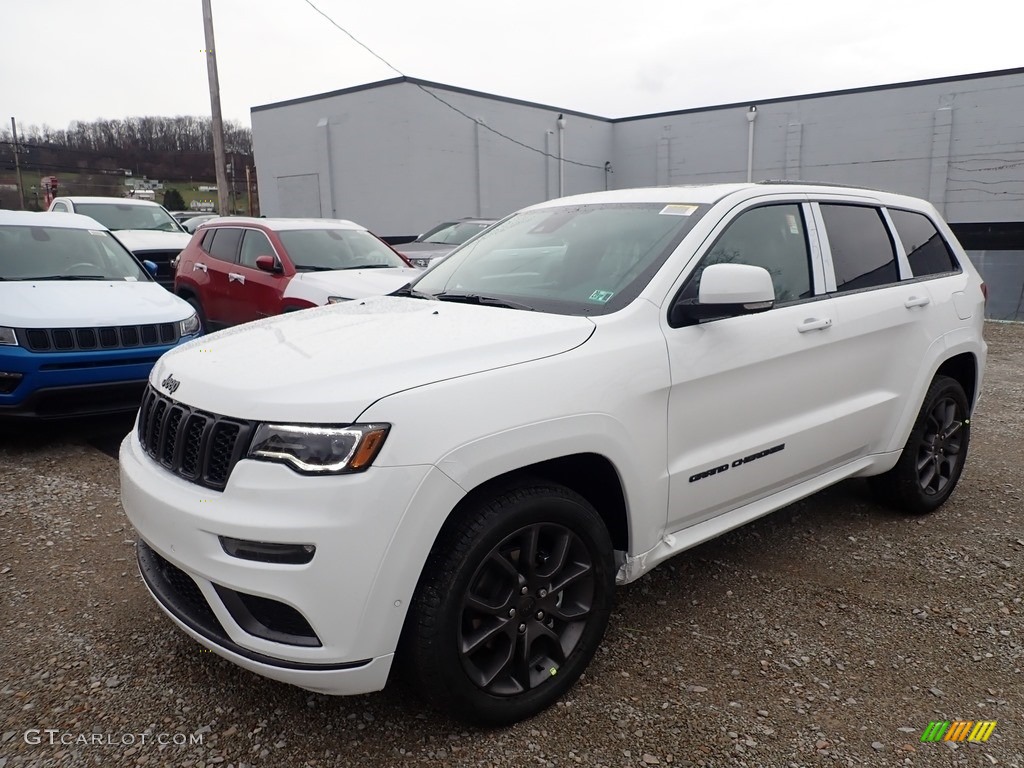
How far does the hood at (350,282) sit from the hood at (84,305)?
131 centimetres

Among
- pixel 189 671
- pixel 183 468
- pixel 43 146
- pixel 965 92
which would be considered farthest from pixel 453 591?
pixel 43 146

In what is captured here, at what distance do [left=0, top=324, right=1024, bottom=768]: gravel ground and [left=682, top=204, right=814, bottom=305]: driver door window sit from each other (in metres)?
1.36

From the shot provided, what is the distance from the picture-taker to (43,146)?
1631 inches

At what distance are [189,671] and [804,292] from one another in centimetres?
294

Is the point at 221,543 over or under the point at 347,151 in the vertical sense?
under

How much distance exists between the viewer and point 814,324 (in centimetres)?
331

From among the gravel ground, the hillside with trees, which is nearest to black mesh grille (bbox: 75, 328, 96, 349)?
the gravel ground

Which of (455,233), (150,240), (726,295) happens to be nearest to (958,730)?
(726,295)

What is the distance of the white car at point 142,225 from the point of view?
1199cm

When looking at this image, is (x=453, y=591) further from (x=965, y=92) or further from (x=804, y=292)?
(x=965, y=92)

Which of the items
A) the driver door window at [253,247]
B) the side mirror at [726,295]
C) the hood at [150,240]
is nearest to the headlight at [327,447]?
the side mirror at [726,295]

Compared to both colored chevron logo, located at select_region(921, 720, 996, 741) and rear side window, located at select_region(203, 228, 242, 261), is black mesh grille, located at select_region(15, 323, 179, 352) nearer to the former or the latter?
rear side window, located at select_region(203, 228, 242, 261)

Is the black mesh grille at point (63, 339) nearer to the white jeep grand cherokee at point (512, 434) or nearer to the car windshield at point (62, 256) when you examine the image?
the car windshield at point (62, 256)

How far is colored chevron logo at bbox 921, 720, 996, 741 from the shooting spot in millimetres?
2459
